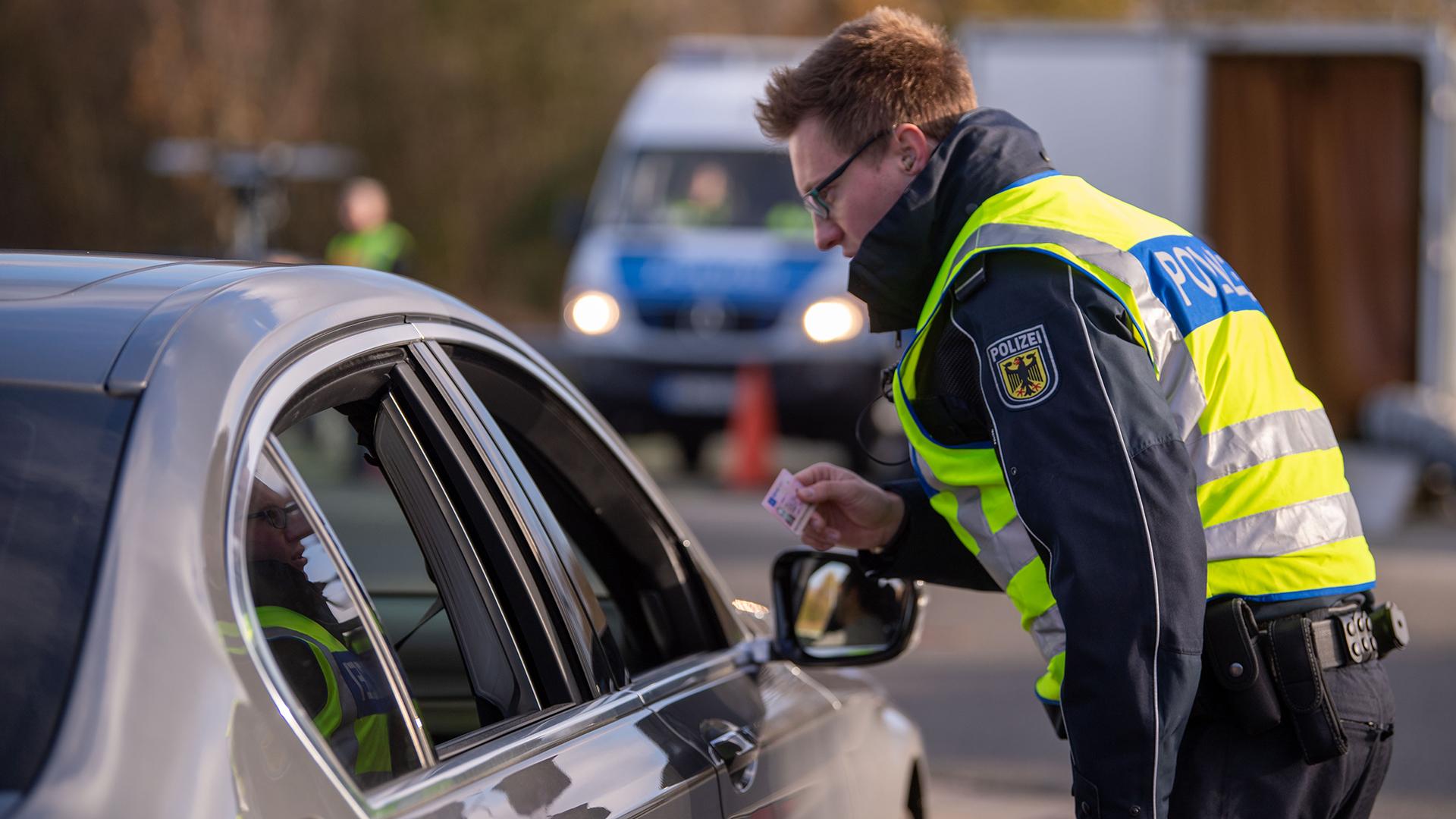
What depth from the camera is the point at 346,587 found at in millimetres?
1885

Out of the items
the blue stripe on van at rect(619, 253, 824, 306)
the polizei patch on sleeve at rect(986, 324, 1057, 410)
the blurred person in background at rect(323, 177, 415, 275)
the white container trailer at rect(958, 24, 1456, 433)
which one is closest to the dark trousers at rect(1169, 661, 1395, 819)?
the polizei patch on sleeve at rect(986, 324, 1057, 410)

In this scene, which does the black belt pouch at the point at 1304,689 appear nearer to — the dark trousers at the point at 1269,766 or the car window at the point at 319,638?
the dark trousers at the point at 1269,766

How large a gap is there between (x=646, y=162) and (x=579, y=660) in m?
10.1

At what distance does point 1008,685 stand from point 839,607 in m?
4.16

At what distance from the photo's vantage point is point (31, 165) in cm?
2623

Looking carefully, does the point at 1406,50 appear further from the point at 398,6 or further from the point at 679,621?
the point at 398,6

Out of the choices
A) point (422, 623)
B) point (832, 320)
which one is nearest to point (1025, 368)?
point (422, 623)

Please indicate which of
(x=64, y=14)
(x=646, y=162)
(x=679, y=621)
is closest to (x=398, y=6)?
(x=64, y=14)

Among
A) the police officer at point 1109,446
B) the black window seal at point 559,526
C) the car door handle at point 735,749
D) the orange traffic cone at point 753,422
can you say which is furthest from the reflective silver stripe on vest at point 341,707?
the orange traffic cone at point 753,422

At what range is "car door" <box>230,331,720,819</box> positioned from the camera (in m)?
1.66

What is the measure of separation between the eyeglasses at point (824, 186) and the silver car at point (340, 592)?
1.47ft

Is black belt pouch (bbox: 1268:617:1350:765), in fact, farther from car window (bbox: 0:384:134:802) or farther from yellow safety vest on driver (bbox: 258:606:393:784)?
car window (bbox: 0:384:134:802)

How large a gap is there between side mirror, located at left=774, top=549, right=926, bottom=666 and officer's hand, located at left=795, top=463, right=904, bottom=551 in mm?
107

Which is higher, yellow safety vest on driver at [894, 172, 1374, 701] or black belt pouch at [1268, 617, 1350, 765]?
yellow safety vest on driver at [894, 172, 1374, 701]
